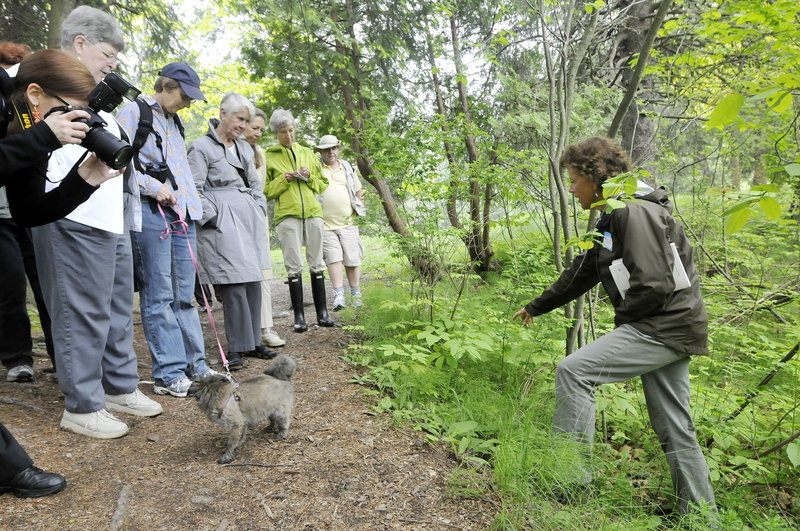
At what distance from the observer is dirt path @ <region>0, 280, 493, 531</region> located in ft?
6.75

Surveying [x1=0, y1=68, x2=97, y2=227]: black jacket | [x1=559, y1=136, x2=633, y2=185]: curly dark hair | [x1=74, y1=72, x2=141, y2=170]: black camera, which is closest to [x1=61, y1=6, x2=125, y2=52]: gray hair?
[x1=74, y1=72, x2=141, y2=170]: black camera

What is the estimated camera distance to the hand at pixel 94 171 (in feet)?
7.26

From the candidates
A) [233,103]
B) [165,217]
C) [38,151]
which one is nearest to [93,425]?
[165,217]

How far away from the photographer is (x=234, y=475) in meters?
2.43

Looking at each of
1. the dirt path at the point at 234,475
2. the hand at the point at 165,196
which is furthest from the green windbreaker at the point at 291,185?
the dirt path at the point at 234,475

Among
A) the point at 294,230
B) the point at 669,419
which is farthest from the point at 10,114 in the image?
the point at 669,419

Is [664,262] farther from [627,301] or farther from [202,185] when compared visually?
[202,185]

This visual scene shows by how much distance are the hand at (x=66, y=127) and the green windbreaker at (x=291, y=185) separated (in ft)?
9.69

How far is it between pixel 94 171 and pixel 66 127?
0.39 m

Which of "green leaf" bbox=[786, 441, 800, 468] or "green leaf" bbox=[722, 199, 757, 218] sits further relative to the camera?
"green leaf" bbox=[786, 441, 800, 468]

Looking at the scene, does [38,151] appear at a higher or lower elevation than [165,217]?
higher

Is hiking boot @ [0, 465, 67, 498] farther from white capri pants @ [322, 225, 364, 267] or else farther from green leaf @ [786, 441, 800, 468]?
white capri pants @ [322, 225, 364, 267]

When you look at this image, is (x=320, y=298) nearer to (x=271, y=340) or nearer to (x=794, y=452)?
(x=271, y=340)

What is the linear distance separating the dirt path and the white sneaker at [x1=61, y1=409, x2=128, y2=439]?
0.15ft
